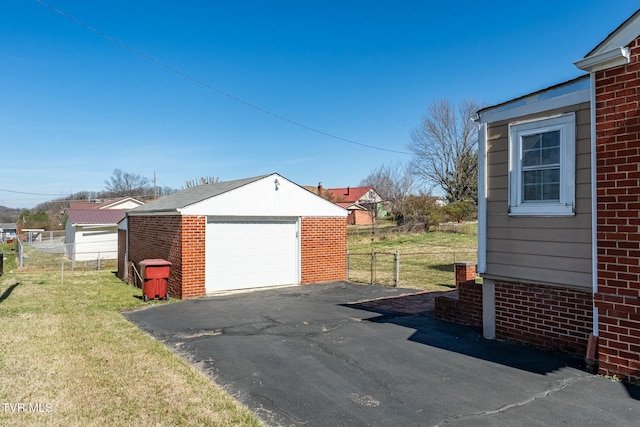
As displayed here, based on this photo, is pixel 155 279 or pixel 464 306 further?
pixel 155 279

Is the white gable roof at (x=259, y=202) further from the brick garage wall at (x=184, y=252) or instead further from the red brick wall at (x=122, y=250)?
the red brick wall at (x=122, y=250)

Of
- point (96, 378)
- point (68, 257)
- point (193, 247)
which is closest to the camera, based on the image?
point (96, 378)

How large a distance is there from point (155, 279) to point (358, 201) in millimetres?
48717

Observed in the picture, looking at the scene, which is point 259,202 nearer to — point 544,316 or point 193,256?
point 193,256

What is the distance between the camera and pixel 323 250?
13922mm

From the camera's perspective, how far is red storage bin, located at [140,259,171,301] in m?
10.9

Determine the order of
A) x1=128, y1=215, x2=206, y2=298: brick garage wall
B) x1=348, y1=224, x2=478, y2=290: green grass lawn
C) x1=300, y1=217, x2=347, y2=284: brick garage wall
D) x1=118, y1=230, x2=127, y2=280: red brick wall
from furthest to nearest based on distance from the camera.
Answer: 1. x1=118, y1=230, x2=127, y2=280: red brick wall
2. x1=348, y1=224, x2=478, y2=290: green grass lawn
3. x1=300, y1=217, x2=347, y2=284: brick garage wall
4. x1=128, y1=215, x2=206, y2=298: brick garage wall

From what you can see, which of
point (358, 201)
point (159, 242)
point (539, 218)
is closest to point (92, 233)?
point (159, 242)

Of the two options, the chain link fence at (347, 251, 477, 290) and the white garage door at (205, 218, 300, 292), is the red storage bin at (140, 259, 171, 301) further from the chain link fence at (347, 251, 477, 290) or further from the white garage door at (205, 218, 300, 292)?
the chain link fence at (347, 251, 477, 290)

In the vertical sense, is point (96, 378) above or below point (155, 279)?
below

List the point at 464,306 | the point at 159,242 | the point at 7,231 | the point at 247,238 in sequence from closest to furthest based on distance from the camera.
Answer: the point at 464,306
the point at 247,238
the point at 159,242
the point at 7,231

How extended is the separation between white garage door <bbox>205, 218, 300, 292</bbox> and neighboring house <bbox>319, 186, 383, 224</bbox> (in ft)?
108

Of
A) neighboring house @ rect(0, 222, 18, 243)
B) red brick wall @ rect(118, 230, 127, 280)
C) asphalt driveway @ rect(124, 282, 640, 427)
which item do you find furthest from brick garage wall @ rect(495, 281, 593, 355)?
neighboring house @ rect(0, 222, 18, 243)

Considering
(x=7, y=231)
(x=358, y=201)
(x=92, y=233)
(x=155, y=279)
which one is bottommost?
(x=7, y=231)
